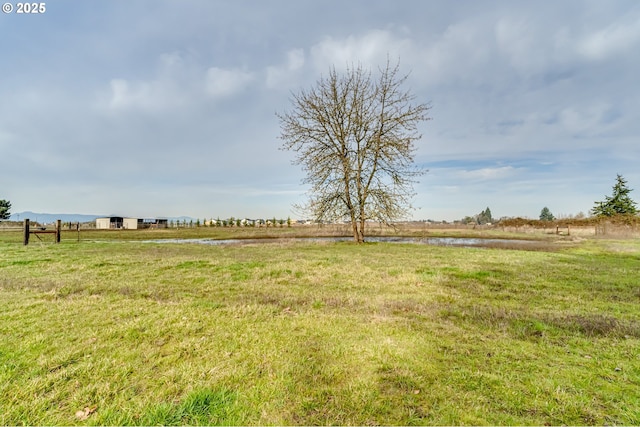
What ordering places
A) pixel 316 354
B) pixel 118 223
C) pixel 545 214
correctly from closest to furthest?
1. pixel 316 354
2. pixel 118 223
3. pixel 545 214

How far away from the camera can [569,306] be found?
611cm

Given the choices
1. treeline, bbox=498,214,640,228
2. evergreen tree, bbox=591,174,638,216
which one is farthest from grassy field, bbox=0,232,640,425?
evergreen tree, bbox=591,174,638,216

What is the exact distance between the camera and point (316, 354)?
12.2 ft

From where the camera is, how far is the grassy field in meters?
2.65

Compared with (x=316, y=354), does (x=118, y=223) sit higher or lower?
higher

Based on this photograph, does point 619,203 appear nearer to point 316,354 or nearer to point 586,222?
point 586,222

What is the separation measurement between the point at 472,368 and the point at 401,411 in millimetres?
1319

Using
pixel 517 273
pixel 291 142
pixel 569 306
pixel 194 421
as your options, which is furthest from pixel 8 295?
pixel 291 142

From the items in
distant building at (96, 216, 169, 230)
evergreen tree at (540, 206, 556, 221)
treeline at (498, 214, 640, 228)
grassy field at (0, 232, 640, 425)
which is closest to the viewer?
grassy field at (0, 232, 640, 425)

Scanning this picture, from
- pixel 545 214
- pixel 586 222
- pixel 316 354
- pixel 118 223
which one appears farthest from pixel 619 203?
pixel 118 223

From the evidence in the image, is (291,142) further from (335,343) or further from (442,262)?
(335,343)

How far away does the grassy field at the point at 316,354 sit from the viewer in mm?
2648

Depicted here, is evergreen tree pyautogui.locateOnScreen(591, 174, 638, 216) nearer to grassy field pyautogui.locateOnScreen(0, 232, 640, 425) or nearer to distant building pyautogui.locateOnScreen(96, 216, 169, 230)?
grassy field pyautogui.locateOnScreen(0, 232, 640, 425)

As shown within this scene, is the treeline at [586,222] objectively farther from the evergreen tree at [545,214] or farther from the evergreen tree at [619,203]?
the evergreen tree at [545,214]
